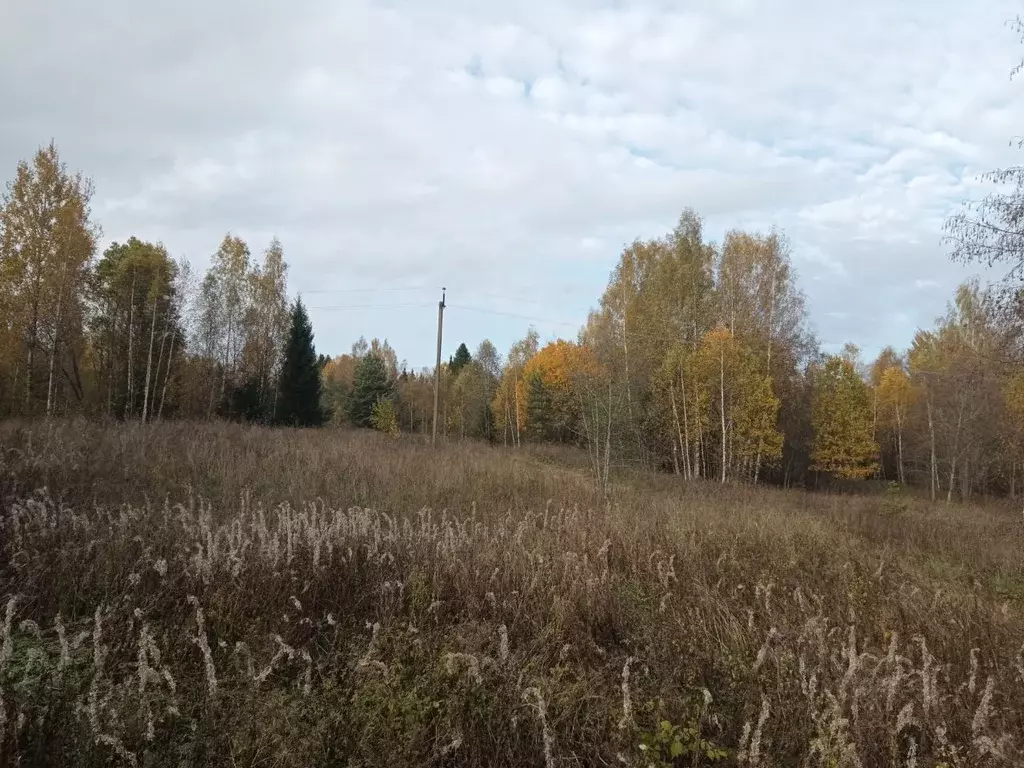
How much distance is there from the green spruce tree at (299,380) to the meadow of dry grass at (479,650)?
2448 cm

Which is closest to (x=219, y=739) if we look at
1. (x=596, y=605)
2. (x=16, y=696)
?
(x=16, y=696)

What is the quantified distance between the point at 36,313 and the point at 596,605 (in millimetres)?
22879

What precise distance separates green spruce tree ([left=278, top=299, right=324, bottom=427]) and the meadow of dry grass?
2448 cm

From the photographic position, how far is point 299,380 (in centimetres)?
3088

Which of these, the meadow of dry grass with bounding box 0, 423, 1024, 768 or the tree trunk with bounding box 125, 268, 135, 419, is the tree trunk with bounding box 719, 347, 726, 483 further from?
the tree trunk with bounding box 125, 268, 135, 419

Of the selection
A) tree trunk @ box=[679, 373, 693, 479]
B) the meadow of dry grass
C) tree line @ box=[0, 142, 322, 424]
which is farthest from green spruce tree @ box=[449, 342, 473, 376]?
the meadow of dry grass

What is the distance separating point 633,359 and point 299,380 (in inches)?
677

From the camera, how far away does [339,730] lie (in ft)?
9.55

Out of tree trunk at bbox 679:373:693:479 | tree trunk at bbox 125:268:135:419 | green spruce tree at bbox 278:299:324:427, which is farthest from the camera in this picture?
green spruce tree at bbox 278:299:324:427

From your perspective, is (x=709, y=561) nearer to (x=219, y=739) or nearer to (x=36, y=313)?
(x=219, y=739)

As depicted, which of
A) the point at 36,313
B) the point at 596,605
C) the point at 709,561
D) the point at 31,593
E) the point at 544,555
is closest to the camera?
the point at 31,593

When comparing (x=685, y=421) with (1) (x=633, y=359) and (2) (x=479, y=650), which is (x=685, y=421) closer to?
(1) (x=633, y=359)

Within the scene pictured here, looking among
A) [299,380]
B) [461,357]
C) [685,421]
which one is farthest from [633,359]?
[461,357]

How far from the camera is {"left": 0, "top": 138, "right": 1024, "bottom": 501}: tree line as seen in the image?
20.5m
